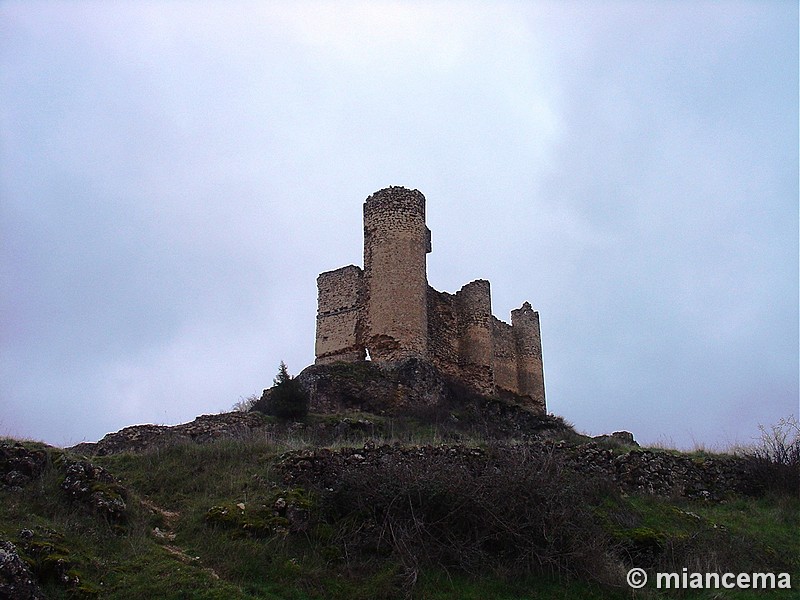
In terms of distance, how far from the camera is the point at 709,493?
14.1 metres

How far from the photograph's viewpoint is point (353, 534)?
31.4ft

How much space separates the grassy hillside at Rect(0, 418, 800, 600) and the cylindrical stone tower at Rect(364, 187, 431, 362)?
9.93 meters

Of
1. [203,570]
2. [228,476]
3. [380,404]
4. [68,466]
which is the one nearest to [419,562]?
[203,570]

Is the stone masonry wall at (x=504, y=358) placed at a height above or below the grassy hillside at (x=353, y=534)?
above

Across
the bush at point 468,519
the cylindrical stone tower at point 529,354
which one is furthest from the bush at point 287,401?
the cylindrical stone tower at point 529,354

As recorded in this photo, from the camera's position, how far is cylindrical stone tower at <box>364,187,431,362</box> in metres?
21.9

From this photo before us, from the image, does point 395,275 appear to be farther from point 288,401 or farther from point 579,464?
point 579,464

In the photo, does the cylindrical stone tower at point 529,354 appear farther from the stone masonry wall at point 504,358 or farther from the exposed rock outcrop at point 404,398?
the exposed rock outcrop at point 404,398

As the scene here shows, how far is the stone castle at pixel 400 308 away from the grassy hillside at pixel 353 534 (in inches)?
401

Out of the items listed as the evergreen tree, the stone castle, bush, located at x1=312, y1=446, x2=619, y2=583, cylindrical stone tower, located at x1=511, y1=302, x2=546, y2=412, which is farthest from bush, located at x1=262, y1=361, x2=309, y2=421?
cylindrical stone tower, located at x1=511, y1=302, x2=546, y2=412

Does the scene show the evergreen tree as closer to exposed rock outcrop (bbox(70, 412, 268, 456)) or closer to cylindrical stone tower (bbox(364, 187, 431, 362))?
exposed rock outcrop (bbox(70, 412, 268, 456))

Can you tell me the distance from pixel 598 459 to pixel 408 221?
37.1 feet

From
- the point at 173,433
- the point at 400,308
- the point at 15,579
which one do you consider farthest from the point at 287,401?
the point at 15,579

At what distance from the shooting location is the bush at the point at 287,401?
18.0 metres
